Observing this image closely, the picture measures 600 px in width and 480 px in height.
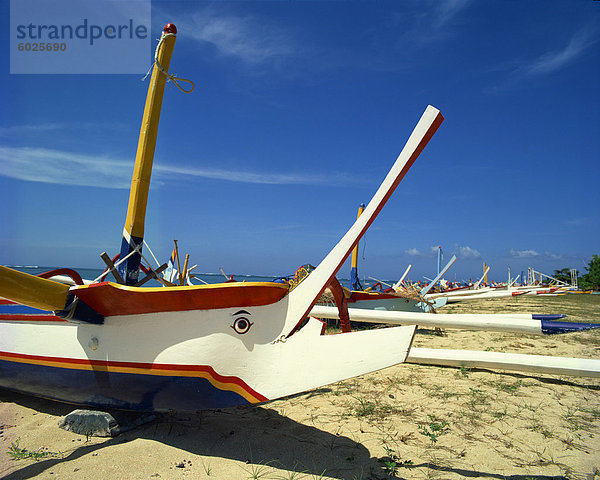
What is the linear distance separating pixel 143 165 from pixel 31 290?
1739mm

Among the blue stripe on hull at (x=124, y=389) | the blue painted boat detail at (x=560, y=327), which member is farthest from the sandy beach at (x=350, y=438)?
the blue painted boat detail at (x=560, y=327)

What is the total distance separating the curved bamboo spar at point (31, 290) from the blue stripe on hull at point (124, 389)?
25.3 inches

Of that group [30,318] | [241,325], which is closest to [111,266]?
[30,318]

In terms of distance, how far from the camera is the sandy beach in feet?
6.82

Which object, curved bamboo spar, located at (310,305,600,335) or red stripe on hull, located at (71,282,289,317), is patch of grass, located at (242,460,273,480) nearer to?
red stripe on hull, located at (71,282,289,317)

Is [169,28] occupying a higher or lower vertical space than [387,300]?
higher

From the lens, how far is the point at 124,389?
2.41 metres

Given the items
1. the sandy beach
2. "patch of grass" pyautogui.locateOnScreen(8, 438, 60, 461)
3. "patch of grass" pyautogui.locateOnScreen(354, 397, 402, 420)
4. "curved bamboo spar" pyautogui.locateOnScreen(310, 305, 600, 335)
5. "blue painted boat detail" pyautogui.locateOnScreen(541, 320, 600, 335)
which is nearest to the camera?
the sandy beach

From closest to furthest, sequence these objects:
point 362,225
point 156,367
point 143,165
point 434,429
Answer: point 362,225
point 156,367
point 434,429
point 143,165

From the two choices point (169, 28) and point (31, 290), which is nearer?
point (31, 290)

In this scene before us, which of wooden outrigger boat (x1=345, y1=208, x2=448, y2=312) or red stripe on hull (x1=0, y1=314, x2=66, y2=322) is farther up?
red stripe on hull (x1=0, y1=314, x2=66, y2=322)

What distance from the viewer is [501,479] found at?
199cm

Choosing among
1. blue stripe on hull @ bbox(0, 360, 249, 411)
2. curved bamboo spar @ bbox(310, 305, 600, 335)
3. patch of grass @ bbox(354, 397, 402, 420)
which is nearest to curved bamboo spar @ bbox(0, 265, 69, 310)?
blue stripe on hull @ bbox(0, 360, 249, 411)

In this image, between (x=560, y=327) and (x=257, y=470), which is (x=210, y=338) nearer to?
(x=257, y=470)
